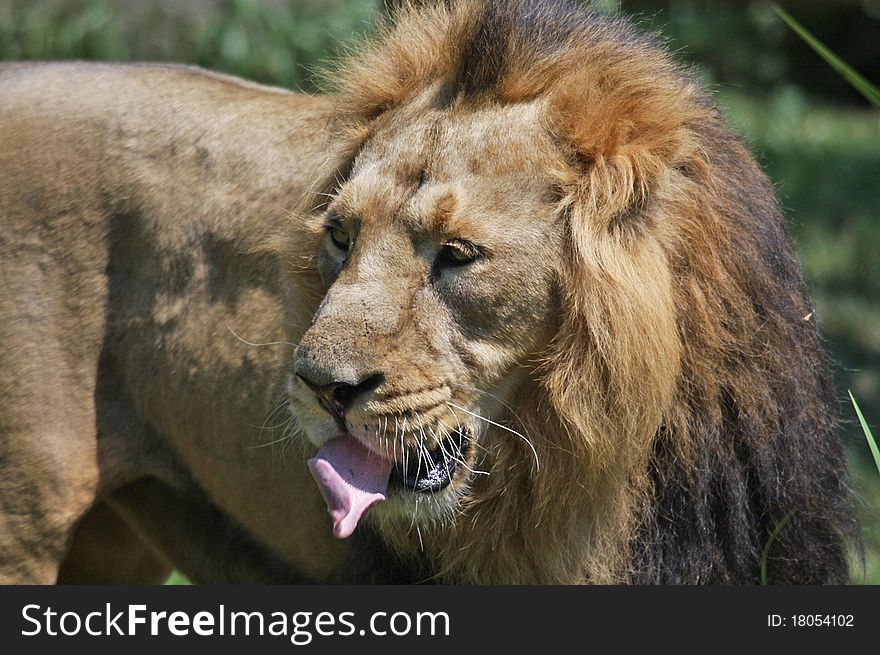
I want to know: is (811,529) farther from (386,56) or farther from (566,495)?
(386,56)

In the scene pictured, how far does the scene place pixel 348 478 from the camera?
8.81 ft

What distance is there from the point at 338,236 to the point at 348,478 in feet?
1.86

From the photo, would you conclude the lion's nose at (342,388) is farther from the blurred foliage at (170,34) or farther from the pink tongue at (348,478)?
the blurred foliage at (170,34)

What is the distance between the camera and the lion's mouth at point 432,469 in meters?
2.75

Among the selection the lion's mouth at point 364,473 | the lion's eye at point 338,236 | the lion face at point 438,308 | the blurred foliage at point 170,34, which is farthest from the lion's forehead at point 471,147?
the blurred foliage at point 170,34

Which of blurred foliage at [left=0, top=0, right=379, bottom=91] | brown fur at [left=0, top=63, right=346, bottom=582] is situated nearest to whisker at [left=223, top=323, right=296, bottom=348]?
brown fur at [left=0, top=63, right=346, bottom=582]

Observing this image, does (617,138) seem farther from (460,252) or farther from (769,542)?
(769,542)

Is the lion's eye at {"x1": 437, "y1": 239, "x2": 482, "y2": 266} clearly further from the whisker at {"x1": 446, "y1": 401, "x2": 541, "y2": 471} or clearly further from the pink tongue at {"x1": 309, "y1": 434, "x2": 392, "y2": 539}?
the pink tongue at {"x1": 309, "y1": 434, "x2": 392, "y2": 539}

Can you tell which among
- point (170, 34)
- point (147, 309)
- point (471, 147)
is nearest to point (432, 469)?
point (471, 147)

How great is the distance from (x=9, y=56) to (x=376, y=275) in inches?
250

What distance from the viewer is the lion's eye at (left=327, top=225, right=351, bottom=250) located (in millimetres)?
2863

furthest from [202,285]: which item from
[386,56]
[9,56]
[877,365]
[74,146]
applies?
[9,56]

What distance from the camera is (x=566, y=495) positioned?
2.82 meters

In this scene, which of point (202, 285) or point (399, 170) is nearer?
point (399, 170)
